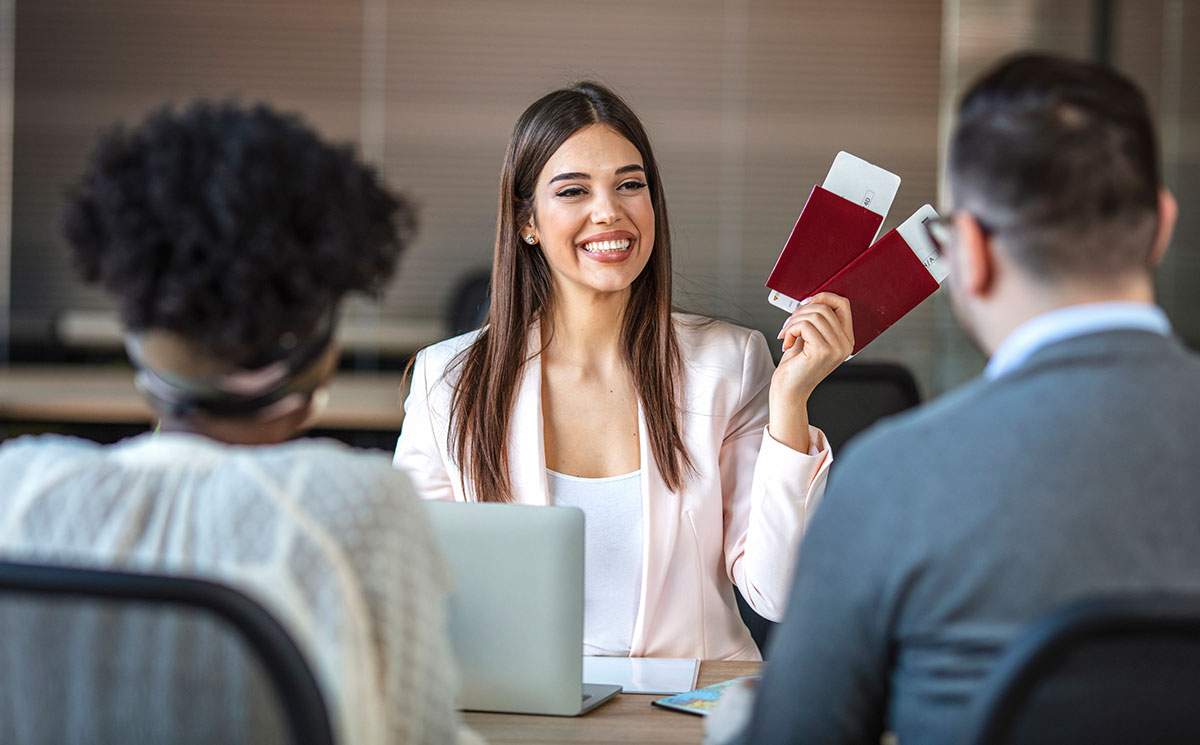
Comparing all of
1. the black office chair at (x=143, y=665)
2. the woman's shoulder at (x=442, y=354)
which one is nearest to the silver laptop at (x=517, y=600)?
the black office chair at (x=143, y=665)

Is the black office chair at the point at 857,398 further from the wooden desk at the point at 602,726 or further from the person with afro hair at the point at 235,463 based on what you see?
the person with afro hair at the point at 235,463

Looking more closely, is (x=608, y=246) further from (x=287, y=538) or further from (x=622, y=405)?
(x=287, y=538)

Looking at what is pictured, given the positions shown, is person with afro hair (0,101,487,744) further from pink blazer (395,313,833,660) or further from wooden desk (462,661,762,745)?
pink blazer (395,313,833,660)

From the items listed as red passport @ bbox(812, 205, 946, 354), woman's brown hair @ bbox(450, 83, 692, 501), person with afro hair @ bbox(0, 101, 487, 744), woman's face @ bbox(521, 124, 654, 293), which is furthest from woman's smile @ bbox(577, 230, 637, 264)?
person with afro hair @ bbox(0, 101, 487, 744)

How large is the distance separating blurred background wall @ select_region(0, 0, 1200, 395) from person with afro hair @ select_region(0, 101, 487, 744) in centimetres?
405

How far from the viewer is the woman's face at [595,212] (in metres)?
2.44

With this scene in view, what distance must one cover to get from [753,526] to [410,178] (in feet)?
11.0

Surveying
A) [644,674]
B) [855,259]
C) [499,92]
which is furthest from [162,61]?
[644,674]

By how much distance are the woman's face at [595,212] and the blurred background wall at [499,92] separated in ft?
9.03

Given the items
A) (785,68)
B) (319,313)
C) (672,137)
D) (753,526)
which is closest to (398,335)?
(672,137)

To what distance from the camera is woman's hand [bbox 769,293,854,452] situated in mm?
2193

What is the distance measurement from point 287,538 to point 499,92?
4.30 meters

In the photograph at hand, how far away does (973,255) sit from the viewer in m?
1.18

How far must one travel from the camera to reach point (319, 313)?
1.25m
